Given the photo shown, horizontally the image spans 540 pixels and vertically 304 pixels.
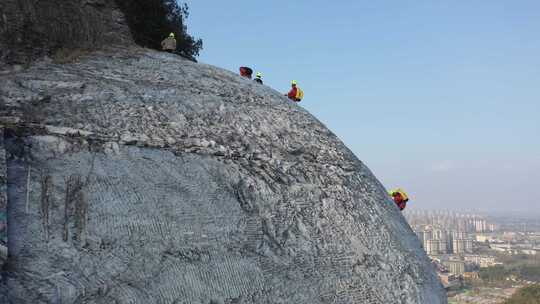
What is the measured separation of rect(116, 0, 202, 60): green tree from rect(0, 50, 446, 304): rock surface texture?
16.6 feet

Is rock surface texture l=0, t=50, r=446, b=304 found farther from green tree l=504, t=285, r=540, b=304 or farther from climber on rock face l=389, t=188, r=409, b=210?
green tree l=504, t=285, r=540, b=304

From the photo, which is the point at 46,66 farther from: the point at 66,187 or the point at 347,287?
the point at 347,287

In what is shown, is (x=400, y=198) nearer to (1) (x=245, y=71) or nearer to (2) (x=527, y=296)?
(1) (x=245, y=71)

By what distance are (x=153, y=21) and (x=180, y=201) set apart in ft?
26.1

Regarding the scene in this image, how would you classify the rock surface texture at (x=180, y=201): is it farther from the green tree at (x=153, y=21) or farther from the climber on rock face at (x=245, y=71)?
the green tree at (x=153, y=21)

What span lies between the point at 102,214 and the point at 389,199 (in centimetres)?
296

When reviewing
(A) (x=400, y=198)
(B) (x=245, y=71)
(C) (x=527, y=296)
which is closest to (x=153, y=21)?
(B) (x=245, y=71)

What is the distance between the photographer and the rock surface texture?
319 centimetres

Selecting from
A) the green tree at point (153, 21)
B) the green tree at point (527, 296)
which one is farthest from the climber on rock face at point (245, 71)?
the green tree at point (527, 296)

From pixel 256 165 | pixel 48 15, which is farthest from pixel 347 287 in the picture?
pixel 48 15

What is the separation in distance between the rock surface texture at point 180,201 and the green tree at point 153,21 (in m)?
5.06

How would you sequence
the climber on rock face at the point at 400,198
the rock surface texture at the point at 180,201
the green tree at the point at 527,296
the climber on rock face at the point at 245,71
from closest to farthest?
the rock surface texture at the point at 180,201 < the climber on rock face at the point at 400,198 < the climber on rock face at the point at 245,71 < the green tree at the point at 527,296

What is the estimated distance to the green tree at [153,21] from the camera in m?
9.91

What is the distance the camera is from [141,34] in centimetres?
1030
